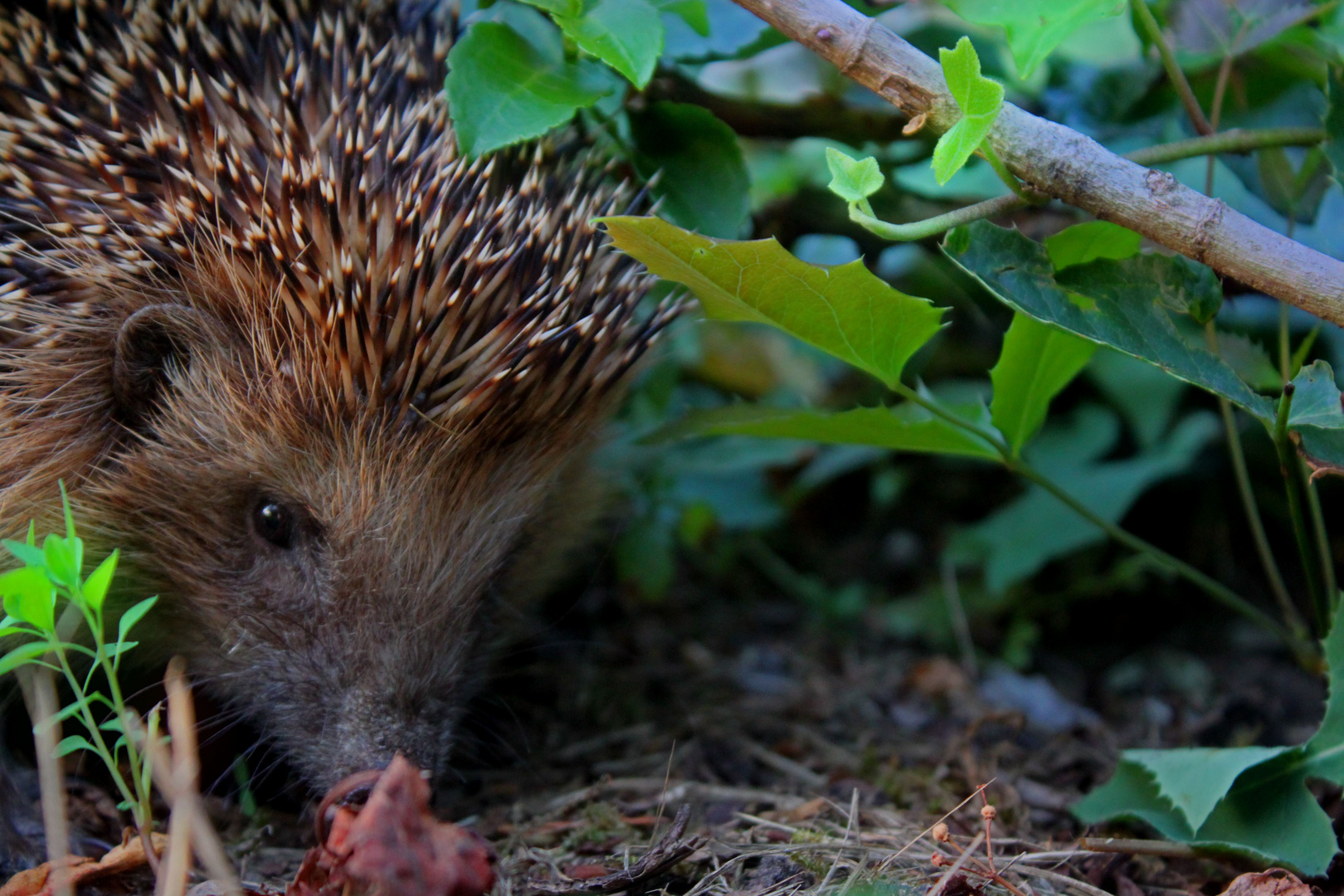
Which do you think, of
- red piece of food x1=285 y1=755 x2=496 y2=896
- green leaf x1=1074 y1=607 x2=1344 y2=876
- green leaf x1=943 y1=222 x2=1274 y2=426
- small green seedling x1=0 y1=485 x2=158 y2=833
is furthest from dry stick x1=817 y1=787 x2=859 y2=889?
small green seedling x1=0 y1=485 x2=158 y2=833

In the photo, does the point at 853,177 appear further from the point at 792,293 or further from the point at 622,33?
the point at 622,33

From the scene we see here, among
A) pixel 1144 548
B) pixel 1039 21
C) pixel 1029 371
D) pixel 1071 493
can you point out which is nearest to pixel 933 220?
pixel 1039 21

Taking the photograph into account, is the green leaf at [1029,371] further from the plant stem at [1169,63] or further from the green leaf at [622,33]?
the green leaf at [622,33]

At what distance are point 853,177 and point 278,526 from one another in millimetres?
1451

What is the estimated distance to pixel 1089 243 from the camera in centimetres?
234

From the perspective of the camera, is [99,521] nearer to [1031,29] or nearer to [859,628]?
[1031,29]

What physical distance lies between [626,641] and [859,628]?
0.85 meters

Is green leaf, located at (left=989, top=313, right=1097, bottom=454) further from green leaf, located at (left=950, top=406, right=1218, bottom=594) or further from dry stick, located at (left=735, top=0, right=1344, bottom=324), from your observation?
green leaf, located at (left=950, top=406, right=1218, bottom=594)

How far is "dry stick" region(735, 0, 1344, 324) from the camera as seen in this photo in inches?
79.7

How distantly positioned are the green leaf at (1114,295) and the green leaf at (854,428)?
17.0 inches

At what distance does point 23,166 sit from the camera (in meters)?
2.46

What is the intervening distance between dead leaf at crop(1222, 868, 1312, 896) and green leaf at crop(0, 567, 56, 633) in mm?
2053

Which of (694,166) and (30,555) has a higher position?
(694,166)

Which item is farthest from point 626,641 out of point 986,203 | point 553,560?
point 986,203
